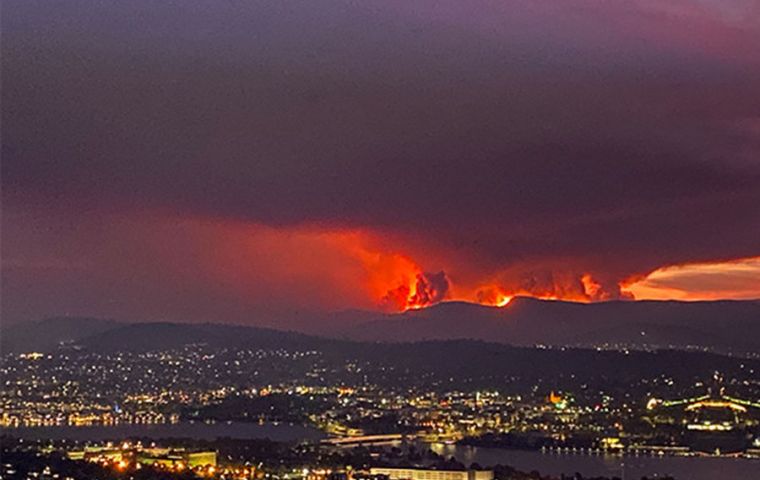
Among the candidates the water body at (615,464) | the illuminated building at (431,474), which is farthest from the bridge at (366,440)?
the illuminated building at (431,474)

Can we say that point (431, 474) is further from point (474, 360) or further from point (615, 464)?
point (474, 360)

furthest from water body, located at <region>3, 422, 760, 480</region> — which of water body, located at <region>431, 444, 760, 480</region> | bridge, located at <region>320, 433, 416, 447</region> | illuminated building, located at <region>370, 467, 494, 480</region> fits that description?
illuminated building, located at <region>370, 467, 494, 480</region>

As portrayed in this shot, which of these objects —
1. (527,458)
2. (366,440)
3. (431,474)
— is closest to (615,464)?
(527,458)

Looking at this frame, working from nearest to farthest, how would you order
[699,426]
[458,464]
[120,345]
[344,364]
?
[458,464] → [699,426] → [344,364] → [120,345]

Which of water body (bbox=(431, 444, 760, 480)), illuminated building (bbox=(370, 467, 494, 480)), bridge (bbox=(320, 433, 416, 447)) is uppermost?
bridge (bbox=(320, 433, 416, 447))

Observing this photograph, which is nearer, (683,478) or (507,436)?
(683,478)

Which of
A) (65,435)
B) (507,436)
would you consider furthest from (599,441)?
Result: (65,435)

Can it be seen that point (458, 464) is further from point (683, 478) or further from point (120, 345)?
point (120, 345)

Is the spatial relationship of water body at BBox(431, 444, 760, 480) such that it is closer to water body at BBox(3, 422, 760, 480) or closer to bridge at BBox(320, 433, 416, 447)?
water body at BBox(3, 422, 760, 480)
